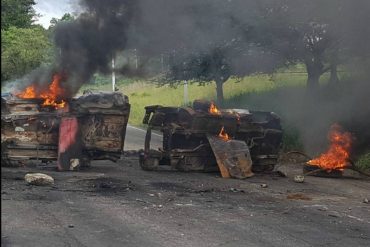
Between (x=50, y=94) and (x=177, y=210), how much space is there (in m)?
4.64

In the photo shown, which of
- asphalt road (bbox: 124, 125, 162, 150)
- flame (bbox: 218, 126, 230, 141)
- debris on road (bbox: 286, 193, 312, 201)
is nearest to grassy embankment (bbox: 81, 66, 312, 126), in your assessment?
asphalt road (bbox: 124, 125, 162, 150)

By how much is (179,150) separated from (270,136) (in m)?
2.01

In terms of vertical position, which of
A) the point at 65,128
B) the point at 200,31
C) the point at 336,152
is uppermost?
the point at 200,31

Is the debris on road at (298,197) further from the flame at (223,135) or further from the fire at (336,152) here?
the fire at (336,152)

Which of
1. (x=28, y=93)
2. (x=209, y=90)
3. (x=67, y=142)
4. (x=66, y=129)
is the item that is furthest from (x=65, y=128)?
(x=209, y=90)

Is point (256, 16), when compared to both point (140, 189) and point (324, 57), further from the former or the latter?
point (140, 189)

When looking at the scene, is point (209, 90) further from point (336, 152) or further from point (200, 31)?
point (336, 152)

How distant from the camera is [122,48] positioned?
1130 cm

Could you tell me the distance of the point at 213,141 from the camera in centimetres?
912

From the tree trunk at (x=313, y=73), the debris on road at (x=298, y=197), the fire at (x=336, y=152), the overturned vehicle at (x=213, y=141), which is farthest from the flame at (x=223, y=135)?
the tree trunk at (x=313, y=73)

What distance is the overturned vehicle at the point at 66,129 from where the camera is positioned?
8703 millimetres

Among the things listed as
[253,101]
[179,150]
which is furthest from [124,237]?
[253,101]

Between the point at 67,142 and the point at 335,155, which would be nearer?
the point at 67,142

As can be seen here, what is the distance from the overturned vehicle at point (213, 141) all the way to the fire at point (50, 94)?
1.81 metres
